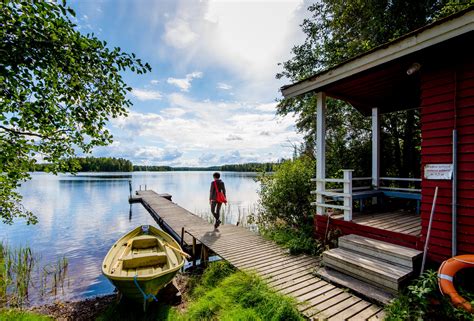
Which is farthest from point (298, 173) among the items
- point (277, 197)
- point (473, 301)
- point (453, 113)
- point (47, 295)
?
point (47, 295)

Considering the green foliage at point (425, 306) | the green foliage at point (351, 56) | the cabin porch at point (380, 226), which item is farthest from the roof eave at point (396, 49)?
the green foliage at point (351, 56)

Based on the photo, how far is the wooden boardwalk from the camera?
3293 millimetres

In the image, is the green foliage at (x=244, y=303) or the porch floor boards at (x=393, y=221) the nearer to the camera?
the green foliage at (x=244, y=303)

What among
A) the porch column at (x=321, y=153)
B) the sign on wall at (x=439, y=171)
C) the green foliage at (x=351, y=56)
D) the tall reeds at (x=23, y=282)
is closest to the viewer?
the sign on wall at (x=439, y=171)

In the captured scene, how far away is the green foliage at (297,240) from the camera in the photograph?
18.2 feet

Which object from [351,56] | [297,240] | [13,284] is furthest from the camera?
[351,56]

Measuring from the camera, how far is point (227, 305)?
3.96 metres

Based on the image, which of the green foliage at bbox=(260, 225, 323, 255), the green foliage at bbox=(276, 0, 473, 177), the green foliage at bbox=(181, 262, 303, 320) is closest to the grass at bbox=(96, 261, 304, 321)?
the green foliage at bbox=(181, 262, 303, 320)

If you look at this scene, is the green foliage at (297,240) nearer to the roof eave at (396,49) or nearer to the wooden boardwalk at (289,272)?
the wooden boardwalk at (289,272)

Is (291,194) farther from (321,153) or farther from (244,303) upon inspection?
(244,303)

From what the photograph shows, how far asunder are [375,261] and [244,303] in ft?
7.58

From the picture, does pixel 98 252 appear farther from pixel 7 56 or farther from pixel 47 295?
pixel 7 56

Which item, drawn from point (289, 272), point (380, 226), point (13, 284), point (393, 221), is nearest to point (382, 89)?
point (393, 221)

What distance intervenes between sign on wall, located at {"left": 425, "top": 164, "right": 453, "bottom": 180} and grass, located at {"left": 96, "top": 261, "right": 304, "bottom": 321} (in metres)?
3.06
